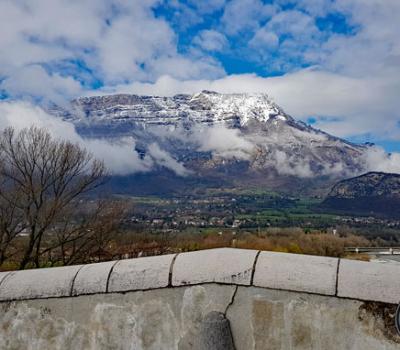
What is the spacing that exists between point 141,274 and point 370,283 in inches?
70.1

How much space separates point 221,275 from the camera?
386 centimetres

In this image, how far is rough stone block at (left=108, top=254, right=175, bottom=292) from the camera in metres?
4.04

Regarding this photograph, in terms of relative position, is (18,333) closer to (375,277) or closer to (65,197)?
(375,277)

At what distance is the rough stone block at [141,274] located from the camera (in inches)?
159

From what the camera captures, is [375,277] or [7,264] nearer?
[375,277]

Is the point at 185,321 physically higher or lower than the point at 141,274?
lower

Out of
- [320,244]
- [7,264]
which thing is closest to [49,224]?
[7,264]

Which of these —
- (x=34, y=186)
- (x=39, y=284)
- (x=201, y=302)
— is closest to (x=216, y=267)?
(x=201, y=302)

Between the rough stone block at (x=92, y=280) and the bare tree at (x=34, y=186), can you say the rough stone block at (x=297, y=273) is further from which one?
the bare tree at (x=34, y=186)

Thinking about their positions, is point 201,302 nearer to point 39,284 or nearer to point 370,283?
point 370,283

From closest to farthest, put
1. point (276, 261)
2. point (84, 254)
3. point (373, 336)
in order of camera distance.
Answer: point (373, 336)
point (276, 261)
point (84, 254)

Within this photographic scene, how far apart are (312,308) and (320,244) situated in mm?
65374

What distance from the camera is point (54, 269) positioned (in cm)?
455

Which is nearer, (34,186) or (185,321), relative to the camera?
(185,321)
